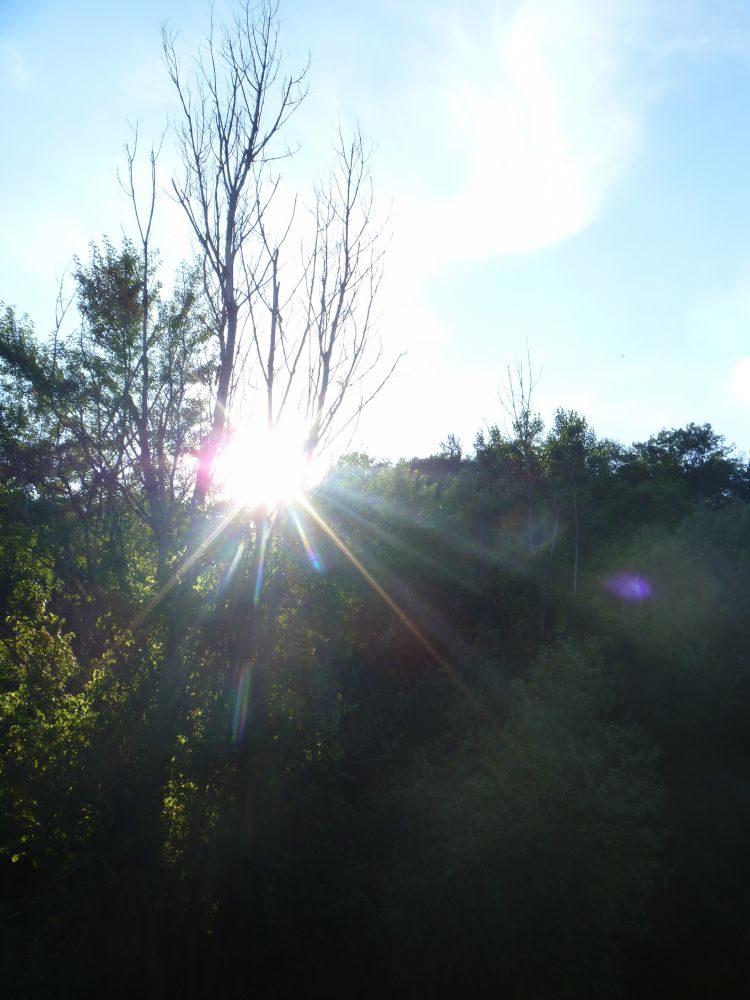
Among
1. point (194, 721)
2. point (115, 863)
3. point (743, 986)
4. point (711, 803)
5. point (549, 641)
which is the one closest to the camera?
point (115, 863)

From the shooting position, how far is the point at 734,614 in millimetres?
14883

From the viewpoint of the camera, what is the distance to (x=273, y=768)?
8008mm

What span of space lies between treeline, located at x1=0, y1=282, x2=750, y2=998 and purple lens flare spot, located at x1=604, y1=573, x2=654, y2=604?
6.36 ft

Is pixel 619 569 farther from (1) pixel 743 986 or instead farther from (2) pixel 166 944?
(2) pixel 166 944

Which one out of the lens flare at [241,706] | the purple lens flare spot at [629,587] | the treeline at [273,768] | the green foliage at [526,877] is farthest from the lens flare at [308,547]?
the purple lens flare spot at [629,587]

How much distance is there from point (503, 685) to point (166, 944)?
7091 millimetres

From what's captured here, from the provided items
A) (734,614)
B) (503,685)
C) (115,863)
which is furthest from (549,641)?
(115,863)

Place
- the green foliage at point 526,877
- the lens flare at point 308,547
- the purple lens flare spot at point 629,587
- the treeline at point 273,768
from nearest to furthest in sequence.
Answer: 1. the treeline at point 273,768
2. the green foliage at point 526,877
3. the lens flare at point 308,547
4. the purple lens flare spot at point 629,587

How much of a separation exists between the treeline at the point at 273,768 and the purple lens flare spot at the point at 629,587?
194 cm

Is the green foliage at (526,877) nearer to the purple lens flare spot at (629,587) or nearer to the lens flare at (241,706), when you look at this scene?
the lens flare at (241,706)

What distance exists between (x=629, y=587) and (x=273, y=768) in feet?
35.7

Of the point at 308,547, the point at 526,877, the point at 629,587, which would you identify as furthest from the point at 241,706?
the point at 629,587

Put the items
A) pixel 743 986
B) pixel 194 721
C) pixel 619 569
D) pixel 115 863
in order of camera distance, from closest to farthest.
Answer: pixel 115 863
pixel 194 721
pixel 743 986
pixel 619 569

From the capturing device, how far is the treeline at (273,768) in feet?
25.4
